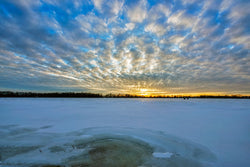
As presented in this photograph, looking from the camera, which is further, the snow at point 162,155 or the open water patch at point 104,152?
the snow at point 162,155

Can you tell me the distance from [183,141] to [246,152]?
141cm

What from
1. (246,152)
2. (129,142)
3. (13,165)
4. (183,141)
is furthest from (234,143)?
(13,165)

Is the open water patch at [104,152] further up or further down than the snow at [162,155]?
further up

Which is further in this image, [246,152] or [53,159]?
[246,152]

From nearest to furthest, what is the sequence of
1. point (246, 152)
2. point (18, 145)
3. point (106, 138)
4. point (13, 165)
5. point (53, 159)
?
point (13, 165) < point (53, 159) < point (246, 152) < point (18, 145) < point (106, 138)

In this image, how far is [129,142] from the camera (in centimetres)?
364

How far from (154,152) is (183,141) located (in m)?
1.28

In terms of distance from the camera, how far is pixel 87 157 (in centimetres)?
271

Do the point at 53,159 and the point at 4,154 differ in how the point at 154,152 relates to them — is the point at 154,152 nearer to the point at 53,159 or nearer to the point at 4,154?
the point at 53,159

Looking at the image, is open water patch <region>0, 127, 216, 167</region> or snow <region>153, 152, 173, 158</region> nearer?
open water patch <region>0, 127, 216, 167</region>

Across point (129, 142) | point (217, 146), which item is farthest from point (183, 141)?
point (129, 142)

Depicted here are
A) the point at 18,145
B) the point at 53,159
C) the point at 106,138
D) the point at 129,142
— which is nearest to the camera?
the point at 53,159

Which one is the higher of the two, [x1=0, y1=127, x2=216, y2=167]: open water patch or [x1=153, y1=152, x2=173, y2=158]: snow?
[x1=0, y1=127, x2=216, y2=167]: open water patch

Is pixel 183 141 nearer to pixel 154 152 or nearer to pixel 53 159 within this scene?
pixel 154 152
